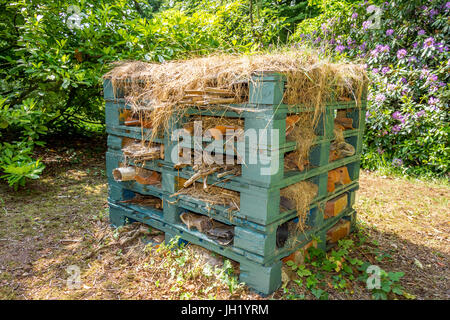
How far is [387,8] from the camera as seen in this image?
6.23m

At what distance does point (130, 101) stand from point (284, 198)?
5.26 ft

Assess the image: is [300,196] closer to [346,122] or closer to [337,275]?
[337,275]

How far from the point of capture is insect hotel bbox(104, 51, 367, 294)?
2.26 m

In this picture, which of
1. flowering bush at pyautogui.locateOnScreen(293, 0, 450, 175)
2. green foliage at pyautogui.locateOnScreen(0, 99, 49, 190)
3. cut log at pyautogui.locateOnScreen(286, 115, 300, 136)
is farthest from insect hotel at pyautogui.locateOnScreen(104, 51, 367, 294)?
flowering bush at pyautogui.locateOnScreen(293, 0, 450, 175)

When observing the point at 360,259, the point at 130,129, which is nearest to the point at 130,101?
the point at 130,129

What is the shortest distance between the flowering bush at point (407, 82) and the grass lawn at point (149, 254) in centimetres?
114

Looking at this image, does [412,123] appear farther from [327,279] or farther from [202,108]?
[202,108]

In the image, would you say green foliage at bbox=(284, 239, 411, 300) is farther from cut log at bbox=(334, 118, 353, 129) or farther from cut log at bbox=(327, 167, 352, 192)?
cut log at bbox=(334, 118, 353, 129)

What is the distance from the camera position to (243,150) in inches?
89.9

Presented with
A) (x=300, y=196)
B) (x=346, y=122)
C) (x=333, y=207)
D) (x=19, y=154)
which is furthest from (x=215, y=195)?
(x=19, y=154)

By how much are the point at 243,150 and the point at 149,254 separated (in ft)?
4.52

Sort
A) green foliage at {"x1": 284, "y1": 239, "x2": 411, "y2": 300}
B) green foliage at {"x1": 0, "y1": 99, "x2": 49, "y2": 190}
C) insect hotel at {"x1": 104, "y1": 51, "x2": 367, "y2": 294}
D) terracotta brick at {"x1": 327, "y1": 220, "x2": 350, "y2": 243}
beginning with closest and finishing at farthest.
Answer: insect hotel at {"x1": 104, "y1": 51, "x2": 367, "y2": 294} < green foliage at {"x1": 284, "y1": 239, "x2": 411, "y2": 300} < terracotta brick at {"x1": 327, "y1": 220, "x2": 350, "y2": 243} < green foliage at {"x1": 0, "y1": 99, "x2": 49, "y2": 190}

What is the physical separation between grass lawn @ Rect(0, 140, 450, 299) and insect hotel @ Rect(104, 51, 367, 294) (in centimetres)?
21

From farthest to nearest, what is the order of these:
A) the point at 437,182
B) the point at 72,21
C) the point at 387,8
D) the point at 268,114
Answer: the point at 387,8
the point at 437,182
the point at 72,21
the point at 268,114
